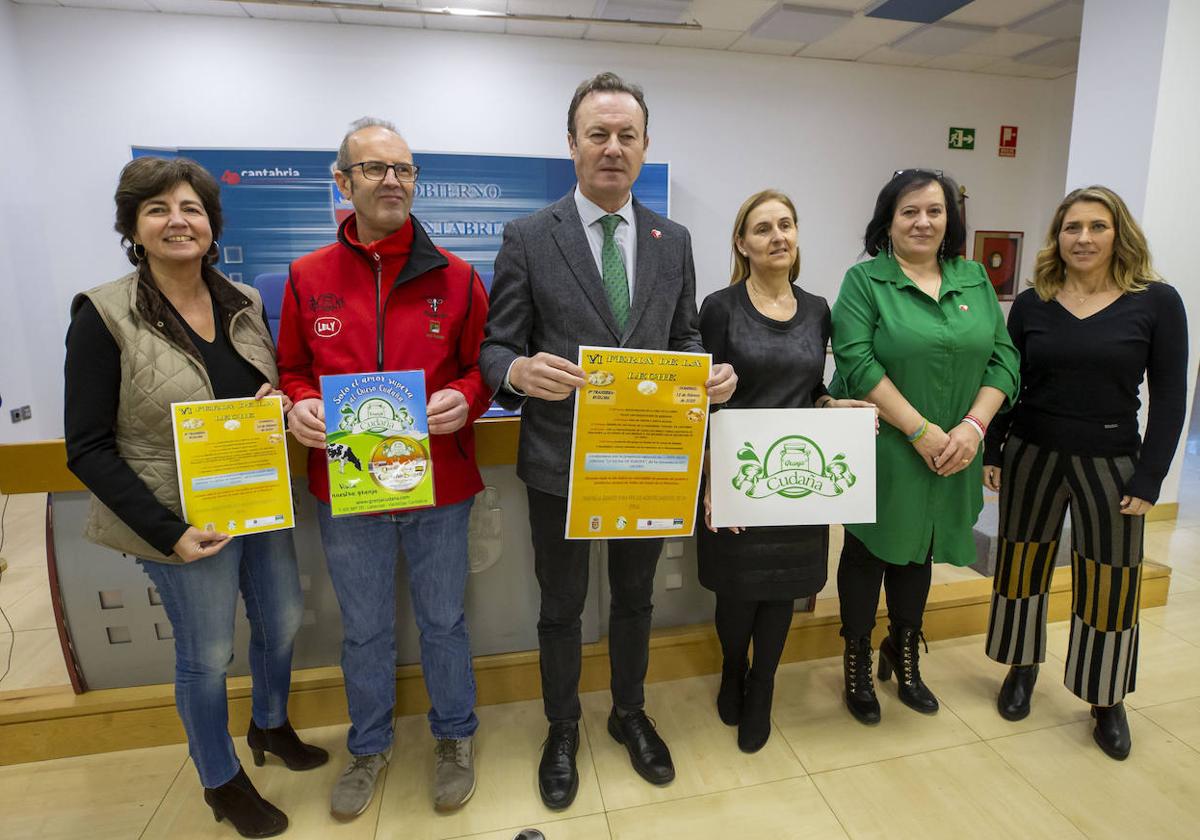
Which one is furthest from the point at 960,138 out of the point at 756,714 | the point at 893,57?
the point at 756,714

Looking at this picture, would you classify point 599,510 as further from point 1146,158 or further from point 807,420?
point 1146,158

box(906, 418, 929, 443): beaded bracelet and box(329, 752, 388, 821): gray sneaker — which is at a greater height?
box(906, 418, 929, 443): beaded bracelet

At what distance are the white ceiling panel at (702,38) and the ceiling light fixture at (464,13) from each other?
0.11 metres

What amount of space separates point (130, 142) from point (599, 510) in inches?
194

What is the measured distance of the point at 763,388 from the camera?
1.62 m

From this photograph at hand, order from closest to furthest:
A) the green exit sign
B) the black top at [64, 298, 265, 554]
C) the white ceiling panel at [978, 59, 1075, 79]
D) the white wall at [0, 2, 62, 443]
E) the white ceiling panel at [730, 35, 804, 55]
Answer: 1. the black top at [64, 298, 265, 554]
2. the white wall at [0, 2, 62, 443]
3. the white ceiling panel at [730, 35, 804, 55]
4. the white ceiling panel at [978, 59, 1075, 79]
5. the green exit sign

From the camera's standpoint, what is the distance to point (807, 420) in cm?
159

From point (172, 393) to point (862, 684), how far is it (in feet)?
6.56

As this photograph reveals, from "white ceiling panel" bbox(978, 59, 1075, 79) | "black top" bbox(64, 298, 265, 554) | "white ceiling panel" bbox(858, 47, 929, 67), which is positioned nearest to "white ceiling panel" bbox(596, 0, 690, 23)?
"white ceiling panel" bbox(858, 47, 929, 67)

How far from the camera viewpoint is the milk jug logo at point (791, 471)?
5.18ft

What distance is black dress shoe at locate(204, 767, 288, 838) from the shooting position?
1521 mm

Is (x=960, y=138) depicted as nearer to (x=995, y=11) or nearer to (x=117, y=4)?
(x=995, y=11)

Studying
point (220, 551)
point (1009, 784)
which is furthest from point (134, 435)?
point (1009, 784)

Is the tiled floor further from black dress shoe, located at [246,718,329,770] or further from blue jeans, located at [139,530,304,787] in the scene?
blue jeans, located at [139,530,304,787]
